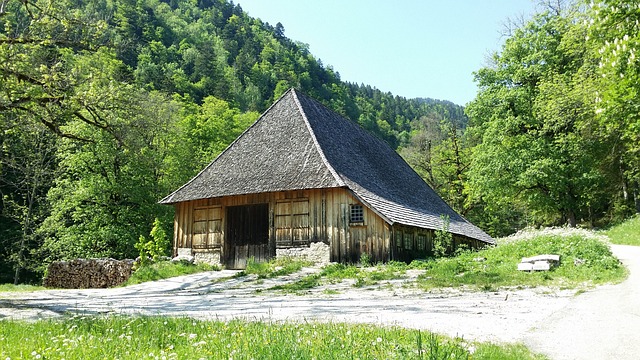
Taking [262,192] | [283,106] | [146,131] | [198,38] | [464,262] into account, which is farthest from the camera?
[198,38]

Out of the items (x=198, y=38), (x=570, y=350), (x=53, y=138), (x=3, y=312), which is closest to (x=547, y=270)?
(x=570, y=350)

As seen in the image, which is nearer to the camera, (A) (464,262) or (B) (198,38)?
(A) (464,262)

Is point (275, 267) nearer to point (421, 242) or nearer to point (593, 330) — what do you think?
point (421, 242)

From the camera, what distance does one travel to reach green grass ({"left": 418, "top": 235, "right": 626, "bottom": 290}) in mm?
11883

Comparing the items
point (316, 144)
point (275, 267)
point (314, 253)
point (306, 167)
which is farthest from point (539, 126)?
point (275, 267)

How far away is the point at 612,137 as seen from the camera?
30.5m

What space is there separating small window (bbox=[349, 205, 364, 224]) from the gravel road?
5.55 metres

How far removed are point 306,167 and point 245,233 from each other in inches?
175

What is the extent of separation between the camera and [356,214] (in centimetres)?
1908

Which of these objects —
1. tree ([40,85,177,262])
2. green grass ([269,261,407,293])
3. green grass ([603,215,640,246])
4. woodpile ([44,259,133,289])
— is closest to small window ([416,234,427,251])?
green grass ([269,261,407,293])

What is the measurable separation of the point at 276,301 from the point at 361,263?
27.7 ft

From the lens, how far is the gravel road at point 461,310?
18.4ft

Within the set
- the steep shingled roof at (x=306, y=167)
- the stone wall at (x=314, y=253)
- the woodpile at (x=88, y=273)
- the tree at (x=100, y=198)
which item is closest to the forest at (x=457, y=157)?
the tree at (x=100, y=198)

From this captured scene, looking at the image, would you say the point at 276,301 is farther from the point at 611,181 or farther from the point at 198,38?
the point at 198,38
